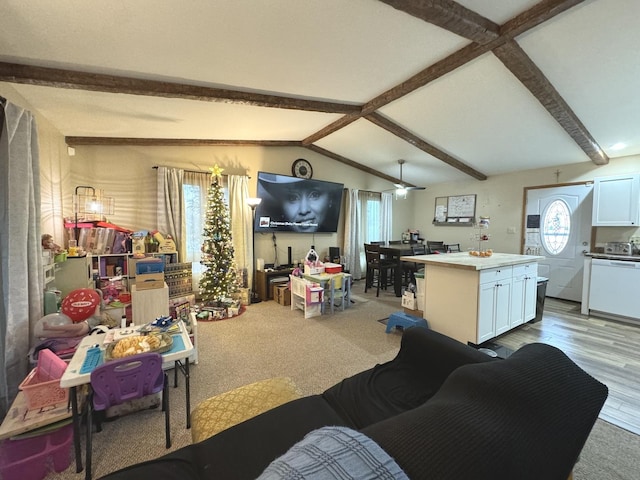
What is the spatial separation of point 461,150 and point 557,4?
3117 millimetres

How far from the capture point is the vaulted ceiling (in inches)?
75.7

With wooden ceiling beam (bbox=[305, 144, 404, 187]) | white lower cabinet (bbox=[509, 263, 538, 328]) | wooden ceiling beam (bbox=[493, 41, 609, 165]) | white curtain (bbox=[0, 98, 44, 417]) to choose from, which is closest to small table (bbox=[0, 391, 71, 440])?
white curtain (bbox=[0, 98, 44, 417])

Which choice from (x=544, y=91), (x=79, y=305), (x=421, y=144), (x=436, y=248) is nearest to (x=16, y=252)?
(x=79, y=305)

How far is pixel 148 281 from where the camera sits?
2803mm

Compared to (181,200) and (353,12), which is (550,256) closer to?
(353,12)

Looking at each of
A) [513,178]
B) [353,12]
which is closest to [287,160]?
[353,12]

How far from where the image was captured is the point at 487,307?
114 inches

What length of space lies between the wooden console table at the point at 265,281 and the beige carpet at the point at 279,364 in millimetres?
291

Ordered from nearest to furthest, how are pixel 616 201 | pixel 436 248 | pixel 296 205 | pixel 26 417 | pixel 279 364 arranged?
pixel 26 417 < pixel 279 364 < pixel 616 201 < pixel 296 205 < pixel 436 248

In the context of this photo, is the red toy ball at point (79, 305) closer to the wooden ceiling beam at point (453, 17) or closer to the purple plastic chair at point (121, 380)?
the purple plastic chair at point (121, 380)

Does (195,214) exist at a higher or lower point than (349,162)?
lower

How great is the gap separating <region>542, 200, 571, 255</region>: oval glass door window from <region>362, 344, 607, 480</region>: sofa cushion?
5374 mm

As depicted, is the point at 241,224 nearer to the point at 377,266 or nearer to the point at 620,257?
the point at 377,266

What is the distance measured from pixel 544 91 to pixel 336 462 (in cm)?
408
